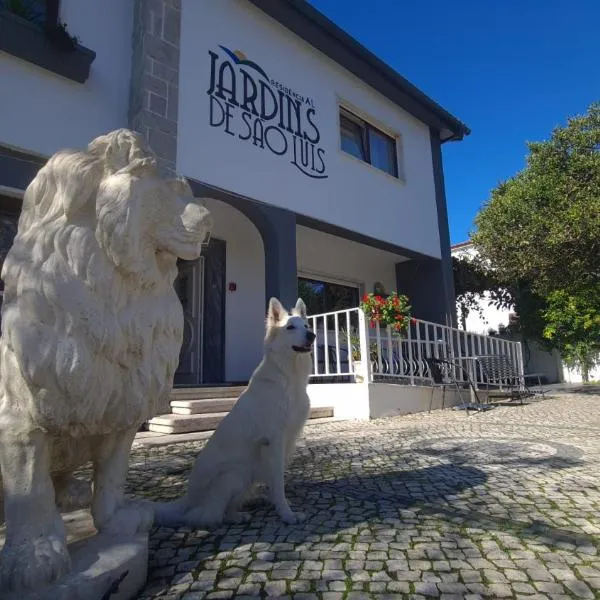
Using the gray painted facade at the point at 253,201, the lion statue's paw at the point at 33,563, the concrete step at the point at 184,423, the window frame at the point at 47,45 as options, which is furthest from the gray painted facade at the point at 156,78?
the lion statue's paw at the point at 33,563

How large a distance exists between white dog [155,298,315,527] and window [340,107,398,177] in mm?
7679

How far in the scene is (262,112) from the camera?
7.67 metres

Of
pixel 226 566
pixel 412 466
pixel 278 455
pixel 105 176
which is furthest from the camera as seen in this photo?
pixel 412 466

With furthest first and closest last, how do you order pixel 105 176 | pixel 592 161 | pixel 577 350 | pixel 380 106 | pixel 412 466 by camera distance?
1. pixel 577 350
2. pixel 380 106
3. pixel 592 161
4. pixel 412 466
5. pixel 105 176

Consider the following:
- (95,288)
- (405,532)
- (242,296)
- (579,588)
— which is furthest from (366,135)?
(579,588)

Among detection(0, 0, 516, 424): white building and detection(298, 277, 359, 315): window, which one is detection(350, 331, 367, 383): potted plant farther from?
detection(298, 277, 359, 315): window

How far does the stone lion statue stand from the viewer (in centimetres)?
148

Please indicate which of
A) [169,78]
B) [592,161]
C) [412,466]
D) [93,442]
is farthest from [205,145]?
[592,161]

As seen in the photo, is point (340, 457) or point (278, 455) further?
point (340, 457)

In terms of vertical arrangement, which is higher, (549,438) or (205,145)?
(205,145)

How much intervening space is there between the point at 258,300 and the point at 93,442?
736cm

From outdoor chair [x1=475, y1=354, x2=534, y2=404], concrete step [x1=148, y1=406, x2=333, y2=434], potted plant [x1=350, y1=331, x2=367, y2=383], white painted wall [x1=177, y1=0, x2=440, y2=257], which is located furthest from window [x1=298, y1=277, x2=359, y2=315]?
concrete step [x1=148, y1=406, x2=333, y2=434]

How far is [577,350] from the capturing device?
50.4 ft

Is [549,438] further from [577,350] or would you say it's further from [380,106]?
[577,350]
